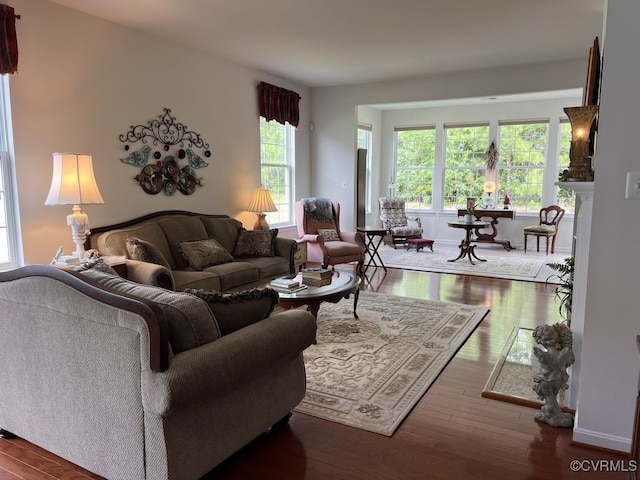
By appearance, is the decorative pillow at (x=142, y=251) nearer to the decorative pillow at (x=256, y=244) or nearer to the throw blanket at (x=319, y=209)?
the decorative pillow at (x=256, y=244)

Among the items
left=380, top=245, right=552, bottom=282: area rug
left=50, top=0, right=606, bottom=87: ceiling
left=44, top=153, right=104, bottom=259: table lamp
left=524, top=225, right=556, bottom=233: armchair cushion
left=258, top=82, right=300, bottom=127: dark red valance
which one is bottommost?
left=380, top=245, right=552, bottom=282: area rug

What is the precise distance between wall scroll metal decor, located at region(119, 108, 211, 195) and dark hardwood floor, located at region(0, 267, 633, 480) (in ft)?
9.54

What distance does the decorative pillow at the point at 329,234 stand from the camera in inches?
245

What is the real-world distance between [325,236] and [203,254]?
217 cm

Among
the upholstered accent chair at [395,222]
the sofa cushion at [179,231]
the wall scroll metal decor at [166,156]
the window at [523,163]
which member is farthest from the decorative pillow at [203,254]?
the window at [523,163]

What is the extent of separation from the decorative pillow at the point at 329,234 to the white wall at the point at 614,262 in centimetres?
418

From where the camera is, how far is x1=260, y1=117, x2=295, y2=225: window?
6.54 m

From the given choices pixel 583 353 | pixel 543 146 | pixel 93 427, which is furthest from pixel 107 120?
pixel 543 146

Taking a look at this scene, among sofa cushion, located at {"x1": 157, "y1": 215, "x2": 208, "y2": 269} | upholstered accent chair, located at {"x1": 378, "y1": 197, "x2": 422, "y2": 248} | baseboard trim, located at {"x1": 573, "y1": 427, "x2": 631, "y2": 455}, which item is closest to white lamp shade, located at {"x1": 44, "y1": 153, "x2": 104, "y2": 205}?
sofa cushion, located at {"x1": 157, "y1": 215, "x2": 208, "y2": 269}

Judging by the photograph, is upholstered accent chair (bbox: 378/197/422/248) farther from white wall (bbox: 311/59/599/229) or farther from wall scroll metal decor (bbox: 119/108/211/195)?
wall scroll metal decor (bbox: 119/108/211/195)

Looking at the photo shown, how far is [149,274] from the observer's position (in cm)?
351

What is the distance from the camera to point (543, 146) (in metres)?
8.34

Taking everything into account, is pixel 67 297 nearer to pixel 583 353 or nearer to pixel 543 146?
pixel 583 353

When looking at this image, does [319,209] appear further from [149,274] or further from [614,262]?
[614,262]
